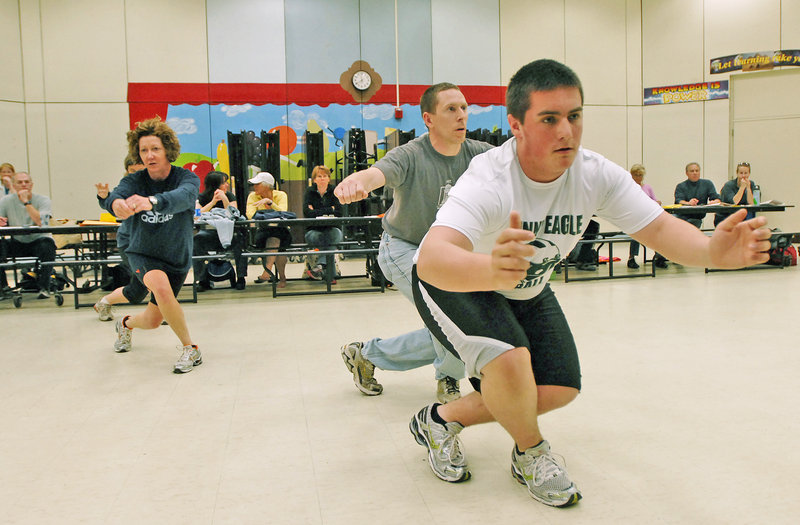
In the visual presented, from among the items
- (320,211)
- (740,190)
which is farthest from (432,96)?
(740,190)

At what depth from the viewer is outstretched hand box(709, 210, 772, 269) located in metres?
1.37

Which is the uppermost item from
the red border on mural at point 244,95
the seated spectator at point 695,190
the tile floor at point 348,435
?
the red border on mural at point 244,95

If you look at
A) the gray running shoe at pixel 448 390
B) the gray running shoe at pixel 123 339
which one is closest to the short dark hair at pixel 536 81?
the gray running shoe at pixel 448 390

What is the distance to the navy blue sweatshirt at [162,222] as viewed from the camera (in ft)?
10.9

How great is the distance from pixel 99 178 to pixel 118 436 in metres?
8.74

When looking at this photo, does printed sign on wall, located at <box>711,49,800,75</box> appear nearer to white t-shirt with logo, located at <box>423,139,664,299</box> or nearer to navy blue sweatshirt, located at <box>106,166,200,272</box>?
navy blue sweatshirt, located at <box>106,166,200,272</box>

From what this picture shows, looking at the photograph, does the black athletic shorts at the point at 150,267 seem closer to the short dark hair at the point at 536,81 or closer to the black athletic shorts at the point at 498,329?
the black athletic shorts at the point at 498,329

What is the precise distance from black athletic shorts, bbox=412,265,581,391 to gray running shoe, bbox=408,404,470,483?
0.59 ft

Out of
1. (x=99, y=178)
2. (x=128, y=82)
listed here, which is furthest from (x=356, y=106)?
(x=99, y=178)

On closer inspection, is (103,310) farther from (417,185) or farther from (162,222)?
(417,185)

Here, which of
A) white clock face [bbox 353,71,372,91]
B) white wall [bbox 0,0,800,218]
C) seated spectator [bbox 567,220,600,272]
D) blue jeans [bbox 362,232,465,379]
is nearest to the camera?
blue jeans [bbox 362,232,465,379]

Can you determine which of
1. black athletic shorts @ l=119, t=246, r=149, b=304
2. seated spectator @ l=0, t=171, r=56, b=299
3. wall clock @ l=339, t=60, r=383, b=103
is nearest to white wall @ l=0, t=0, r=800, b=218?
wall clock @ l=339, t=60, r=383, b=103

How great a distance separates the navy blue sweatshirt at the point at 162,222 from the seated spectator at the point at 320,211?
10.2 ft

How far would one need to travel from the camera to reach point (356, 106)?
416 inches
